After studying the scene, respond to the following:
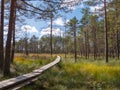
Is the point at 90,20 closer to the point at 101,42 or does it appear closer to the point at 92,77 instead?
the point at 101,42

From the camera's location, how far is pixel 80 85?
1134cm

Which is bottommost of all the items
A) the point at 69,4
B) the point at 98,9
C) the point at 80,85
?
the point at 80,85

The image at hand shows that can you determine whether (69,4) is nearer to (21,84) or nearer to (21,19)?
(21,84)

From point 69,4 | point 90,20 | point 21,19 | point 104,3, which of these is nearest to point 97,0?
point 104,3

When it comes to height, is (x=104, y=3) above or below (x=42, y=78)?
above

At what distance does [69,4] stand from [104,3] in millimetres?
19494

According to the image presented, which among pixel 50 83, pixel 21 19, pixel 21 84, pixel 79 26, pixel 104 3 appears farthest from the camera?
pixel 79 26

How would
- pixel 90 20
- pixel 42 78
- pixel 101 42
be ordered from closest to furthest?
pixel 42 78, pixel 90 20, pixel 101 42

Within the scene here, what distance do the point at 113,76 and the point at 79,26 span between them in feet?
183

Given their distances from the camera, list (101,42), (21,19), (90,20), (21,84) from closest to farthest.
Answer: (21,84)
(21,19)
(90,20)
(101,42)

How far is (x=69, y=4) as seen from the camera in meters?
14.6

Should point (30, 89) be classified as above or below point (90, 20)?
below

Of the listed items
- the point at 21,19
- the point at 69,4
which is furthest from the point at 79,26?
the point at 69,4

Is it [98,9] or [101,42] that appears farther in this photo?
[101,42]
